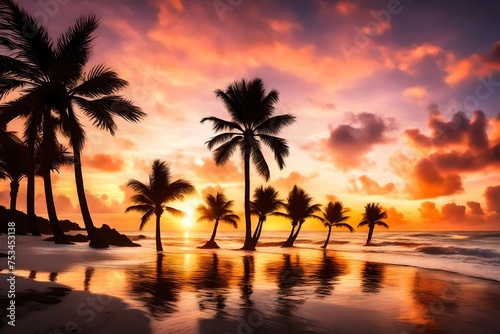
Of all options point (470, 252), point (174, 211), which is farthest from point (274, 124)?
point (470, 252)

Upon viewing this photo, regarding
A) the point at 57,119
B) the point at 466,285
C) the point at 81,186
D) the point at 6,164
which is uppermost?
the point at 57,119

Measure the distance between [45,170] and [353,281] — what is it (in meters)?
16.6

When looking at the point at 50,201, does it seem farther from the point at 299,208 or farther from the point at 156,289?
the point at 299,208

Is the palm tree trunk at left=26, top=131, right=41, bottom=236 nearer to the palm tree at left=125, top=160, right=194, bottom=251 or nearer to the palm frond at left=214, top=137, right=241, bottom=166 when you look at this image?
the palm tree at left=125, top=160, right=194, bottom=251

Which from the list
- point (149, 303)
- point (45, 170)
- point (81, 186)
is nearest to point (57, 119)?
point (45, 170)

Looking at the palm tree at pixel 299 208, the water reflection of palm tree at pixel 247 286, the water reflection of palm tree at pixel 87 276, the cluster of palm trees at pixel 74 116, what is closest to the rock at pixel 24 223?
the cluster of palm trees at pixel 74 116

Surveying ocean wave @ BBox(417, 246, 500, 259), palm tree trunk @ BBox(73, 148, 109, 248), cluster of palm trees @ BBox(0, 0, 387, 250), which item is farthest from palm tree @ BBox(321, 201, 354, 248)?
palm tree trunk @ BBox(73, 148, 109, 248)

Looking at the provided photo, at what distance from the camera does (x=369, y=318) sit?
621cm

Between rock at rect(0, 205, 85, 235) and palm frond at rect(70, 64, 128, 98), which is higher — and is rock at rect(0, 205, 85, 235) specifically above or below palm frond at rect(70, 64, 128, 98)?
below

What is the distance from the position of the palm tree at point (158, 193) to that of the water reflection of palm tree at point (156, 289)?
59.4 feet

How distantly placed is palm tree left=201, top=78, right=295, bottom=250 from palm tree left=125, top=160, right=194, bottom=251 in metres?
5.00

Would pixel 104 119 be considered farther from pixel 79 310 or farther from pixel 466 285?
pixel 466 285

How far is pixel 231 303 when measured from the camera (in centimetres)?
680

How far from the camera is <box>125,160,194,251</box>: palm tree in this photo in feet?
95.7
